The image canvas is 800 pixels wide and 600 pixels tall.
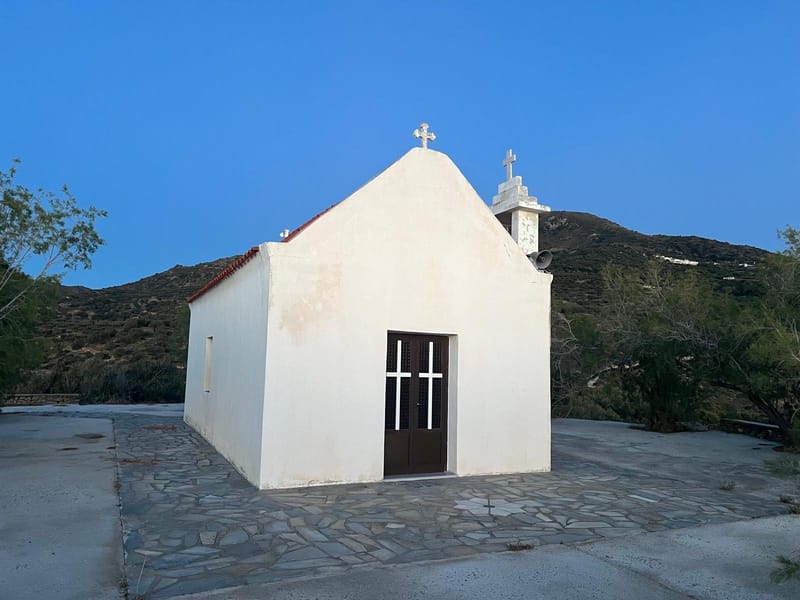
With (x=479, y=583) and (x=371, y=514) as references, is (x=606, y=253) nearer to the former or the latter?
(x=371, y=514)

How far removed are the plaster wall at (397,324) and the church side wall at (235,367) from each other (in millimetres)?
423

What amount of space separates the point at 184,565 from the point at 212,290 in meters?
8.35

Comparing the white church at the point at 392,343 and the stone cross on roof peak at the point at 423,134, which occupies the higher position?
the stone cross on roof peak at the point at 423,134

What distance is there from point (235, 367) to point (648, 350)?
34.6 feet

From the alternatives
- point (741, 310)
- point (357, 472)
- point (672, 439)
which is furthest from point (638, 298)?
point (357, 472)

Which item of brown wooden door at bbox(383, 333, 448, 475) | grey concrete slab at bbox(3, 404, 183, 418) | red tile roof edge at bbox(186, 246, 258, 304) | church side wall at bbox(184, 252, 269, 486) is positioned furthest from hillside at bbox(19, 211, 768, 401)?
brown wooden door at bbox(383, 333, 448, 475)

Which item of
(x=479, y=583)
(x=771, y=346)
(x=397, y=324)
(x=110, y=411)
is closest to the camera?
(x=479, y=583)

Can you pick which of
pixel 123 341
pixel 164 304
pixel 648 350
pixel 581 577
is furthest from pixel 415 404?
pixel 164 304

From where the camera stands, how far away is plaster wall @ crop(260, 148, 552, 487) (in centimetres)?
791

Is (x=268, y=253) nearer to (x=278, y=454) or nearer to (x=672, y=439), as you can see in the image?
(x=278, y=454)

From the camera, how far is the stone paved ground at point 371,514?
194 inches

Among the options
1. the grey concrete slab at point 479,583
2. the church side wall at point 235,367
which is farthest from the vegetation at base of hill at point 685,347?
the church side wall at point 235,367

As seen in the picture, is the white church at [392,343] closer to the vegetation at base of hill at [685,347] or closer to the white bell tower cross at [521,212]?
the white bell tower cross at [521,212]

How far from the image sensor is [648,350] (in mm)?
15109
